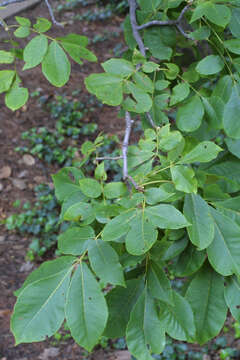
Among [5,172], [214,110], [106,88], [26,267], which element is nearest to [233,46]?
[214,110]

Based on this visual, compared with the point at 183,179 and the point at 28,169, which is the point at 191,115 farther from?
the point at 28,169

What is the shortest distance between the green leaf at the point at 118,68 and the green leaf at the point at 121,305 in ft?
1.93

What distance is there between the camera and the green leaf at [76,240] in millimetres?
940

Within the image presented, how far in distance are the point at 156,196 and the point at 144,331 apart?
0.36 metres

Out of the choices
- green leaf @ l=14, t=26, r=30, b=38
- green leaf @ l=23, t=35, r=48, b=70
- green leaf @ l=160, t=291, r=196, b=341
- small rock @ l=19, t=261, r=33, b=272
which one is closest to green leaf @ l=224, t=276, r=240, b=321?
green leaf @ l=160, t=291, r=196, b=341

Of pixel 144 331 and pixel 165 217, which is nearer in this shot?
pixel 165 217

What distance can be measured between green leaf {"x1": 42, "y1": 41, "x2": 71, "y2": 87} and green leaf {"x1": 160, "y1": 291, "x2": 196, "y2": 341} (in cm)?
70

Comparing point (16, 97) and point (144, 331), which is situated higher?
point (16, 97)

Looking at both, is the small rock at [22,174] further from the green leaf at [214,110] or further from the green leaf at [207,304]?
the green leaf at [207,304]

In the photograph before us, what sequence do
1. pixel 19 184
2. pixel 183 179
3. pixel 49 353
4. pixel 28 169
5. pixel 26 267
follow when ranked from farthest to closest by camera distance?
1. pixel 28 169
2. pixel 19 184
3. pixel 26 267
4. pixel 49 353
5. pixel 183 179

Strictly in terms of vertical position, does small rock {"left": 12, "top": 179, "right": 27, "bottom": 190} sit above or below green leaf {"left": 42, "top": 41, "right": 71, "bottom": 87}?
below

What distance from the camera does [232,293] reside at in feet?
3.40

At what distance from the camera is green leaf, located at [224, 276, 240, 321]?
1020mm

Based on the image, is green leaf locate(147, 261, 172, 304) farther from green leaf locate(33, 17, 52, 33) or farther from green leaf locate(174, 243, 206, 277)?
→ green leaf locate(33, 17, 52, 33)
